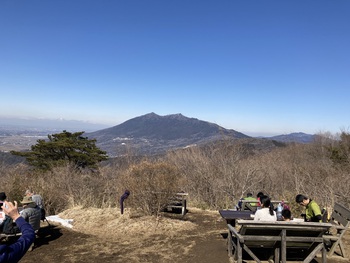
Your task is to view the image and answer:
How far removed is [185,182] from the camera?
32.0 feet

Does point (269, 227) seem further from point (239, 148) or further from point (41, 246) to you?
point (239, 148)

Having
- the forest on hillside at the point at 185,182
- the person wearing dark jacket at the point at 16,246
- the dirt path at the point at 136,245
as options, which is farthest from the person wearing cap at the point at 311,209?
the person wearing dark jacket at the point at 16,246

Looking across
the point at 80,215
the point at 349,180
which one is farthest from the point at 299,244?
the point at 349,180

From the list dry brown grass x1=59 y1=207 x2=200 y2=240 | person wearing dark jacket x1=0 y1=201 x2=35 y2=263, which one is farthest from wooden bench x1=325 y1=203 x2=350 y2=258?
person wearing dark jacket x1=0 y1=201 x2=35 y2=263

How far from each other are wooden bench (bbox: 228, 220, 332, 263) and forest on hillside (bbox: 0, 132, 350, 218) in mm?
4061

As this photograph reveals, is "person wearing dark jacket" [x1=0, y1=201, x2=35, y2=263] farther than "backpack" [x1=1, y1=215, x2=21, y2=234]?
No

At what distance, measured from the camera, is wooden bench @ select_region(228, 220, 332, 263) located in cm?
479

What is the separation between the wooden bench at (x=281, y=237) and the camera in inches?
188

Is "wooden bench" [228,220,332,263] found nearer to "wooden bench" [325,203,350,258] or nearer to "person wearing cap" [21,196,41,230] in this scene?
"wooden bench" [325,203,350,258]

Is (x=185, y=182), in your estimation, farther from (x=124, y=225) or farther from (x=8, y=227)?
(x=8, y=227)

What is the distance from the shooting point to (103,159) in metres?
35.6

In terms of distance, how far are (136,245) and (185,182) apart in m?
3.31

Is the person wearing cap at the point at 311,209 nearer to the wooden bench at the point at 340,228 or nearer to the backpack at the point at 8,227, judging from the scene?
the wooden bench at the point at 340,228

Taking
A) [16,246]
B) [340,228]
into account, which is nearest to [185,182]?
[340,228]
